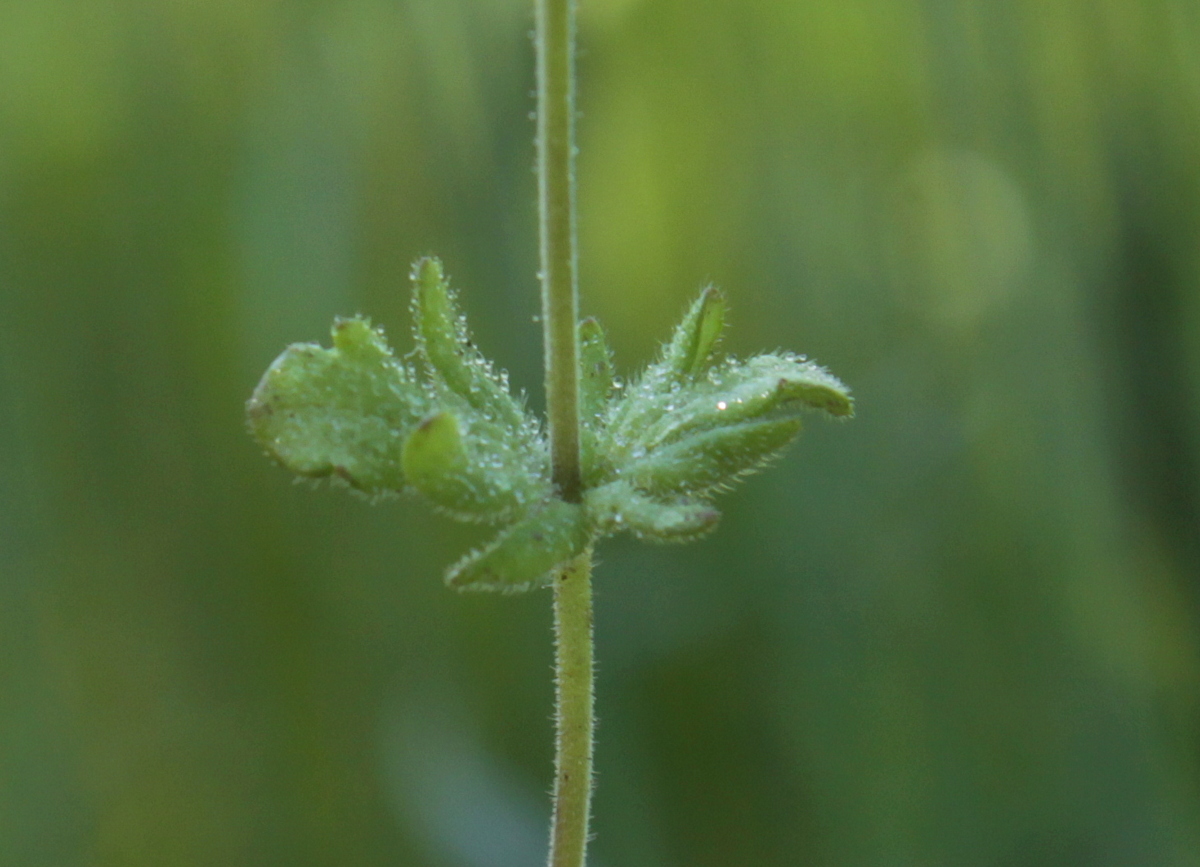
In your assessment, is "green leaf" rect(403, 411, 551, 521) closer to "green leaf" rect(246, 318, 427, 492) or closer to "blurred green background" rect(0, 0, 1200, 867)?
"green leaf" rect(246, 318, 427, 492)

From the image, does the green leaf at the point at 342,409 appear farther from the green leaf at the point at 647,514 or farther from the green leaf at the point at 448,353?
the green leaf at the point at 647,514

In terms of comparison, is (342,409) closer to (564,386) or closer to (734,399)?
(564,386)

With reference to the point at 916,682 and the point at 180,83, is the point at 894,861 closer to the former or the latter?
the point at 916,682

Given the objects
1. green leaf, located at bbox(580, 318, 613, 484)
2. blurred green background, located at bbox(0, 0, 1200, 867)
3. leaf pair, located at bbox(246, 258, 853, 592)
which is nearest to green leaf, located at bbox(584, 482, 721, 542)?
leaf pair, located at bbox(246, 258, 853, 592)

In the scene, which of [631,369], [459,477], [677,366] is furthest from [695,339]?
[631,369]

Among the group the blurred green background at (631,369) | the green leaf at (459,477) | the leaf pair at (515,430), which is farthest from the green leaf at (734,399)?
the blurred green background at (631,369)

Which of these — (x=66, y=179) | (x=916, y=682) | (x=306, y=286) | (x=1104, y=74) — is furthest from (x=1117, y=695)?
(x=66, y=179)
